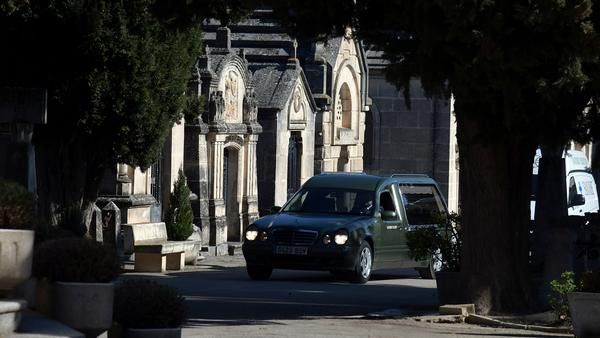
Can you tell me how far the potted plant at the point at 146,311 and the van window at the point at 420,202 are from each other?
13451mm

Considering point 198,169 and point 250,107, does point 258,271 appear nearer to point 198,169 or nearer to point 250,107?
point 198,169

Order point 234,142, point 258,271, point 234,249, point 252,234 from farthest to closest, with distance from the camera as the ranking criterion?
point 234,142, point 234,249, point 258,271, point 252,234

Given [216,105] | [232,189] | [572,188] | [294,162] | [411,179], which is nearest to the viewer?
[411,179]

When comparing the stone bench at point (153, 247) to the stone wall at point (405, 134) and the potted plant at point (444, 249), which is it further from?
A: the stone wall at point (405, 134)

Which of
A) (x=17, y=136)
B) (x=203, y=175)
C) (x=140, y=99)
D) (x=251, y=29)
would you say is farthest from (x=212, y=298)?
(x=251, y=29)

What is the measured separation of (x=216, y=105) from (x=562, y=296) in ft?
53.1

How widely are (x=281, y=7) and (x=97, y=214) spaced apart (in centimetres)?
1057

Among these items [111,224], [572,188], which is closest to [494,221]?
[111,224]

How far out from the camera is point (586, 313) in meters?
12.3

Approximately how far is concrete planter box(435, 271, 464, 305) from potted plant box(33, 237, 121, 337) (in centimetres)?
687

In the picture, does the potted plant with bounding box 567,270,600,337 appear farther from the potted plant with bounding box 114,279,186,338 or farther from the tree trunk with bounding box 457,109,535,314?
the potted plant with bounding box 114,279,186,338

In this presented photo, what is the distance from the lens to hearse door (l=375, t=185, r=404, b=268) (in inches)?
902

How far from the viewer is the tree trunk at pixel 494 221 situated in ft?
51.1

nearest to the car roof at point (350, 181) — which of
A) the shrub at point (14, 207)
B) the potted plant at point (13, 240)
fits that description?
the shrub at point (14, 207)
